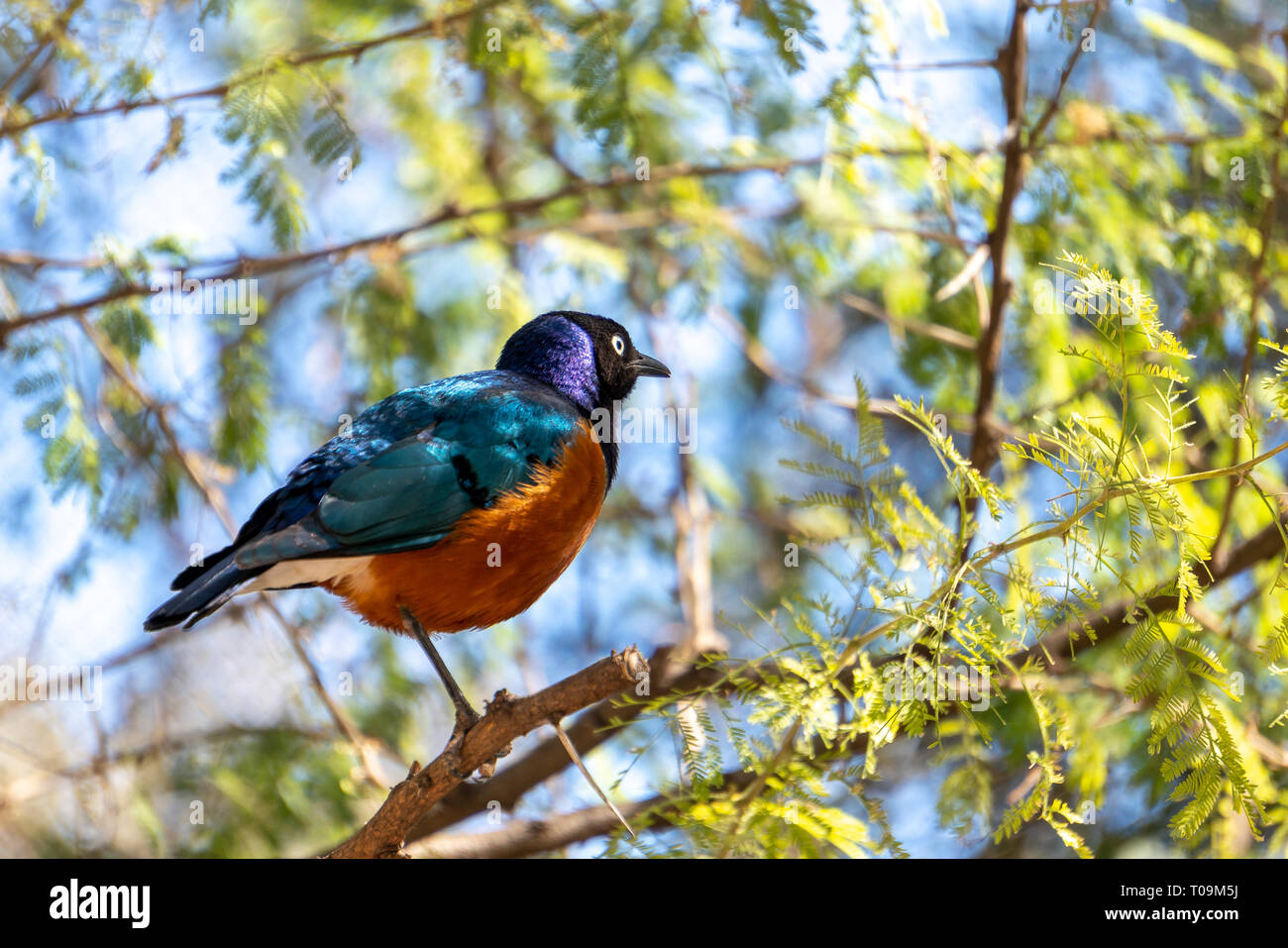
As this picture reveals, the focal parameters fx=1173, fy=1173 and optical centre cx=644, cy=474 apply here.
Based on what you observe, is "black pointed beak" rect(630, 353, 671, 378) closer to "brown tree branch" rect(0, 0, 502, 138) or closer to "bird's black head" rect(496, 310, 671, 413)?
"bird's black head" rect(496, 310, 671, 413)

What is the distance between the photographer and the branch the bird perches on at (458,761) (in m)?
3.40

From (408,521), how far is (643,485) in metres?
4.39

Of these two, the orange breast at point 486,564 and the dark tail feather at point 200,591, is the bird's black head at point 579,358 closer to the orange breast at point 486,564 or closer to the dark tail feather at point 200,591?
the orange breast at point 486,564

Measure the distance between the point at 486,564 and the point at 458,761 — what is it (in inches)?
28.5

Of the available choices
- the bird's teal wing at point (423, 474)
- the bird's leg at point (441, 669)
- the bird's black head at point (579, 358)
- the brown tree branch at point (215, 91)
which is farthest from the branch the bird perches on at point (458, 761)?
the brown tree branch at point (215, 91)

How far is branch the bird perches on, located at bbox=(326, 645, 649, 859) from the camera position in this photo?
3.40 metres

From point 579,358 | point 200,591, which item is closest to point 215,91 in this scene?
point 579,358

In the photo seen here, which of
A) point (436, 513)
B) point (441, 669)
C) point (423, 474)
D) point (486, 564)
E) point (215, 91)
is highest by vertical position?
point (215, 91)

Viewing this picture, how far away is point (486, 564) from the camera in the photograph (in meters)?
4.08

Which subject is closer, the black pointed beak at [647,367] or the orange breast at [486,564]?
the orange breast at [486,564]

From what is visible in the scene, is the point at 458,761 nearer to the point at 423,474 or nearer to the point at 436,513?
the point at 436,513

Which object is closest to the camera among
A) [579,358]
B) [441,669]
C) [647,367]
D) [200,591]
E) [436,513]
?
[200,591]

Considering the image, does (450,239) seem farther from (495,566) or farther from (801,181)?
(495,566)
